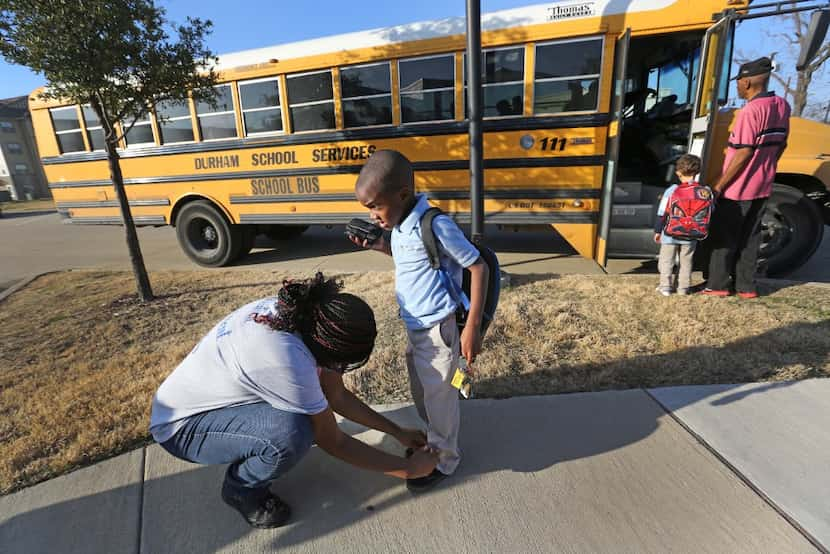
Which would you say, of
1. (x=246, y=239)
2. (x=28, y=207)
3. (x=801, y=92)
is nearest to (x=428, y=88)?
(x=246, y=239)

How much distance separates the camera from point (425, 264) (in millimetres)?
1586

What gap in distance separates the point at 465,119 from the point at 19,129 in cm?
4640

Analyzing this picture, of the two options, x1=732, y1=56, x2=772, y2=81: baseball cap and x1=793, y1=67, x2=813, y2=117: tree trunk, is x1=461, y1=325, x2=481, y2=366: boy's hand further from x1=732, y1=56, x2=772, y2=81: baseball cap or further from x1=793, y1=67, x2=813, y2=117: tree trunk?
x1=793, y1=67, x2=813, y2=117: tree trunk

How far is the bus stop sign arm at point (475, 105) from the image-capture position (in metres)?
3.43

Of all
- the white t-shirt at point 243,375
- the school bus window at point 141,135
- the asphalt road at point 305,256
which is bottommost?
the asphalt road at point 305,256

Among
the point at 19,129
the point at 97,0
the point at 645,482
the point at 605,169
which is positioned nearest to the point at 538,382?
the point at 645,482

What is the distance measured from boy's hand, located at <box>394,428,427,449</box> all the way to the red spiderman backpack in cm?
288

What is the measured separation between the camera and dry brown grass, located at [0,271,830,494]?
2.28 metres

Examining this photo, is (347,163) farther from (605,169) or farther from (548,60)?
(605,169)

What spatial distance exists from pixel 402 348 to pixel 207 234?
4047mm

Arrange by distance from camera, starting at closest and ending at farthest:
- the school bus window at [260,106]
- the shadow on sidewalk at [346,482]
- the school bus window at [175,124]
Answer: the shadow on sidewalk at [346,482]
the school bus window at [260,106]
the school bus window at [175,124]

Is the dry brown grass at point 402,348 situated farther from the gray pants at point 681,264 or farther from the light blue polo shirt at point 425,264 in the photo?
the light blue polo shirt at point 425,264

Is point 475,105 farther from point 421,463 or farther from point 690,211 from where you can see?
point 421,463

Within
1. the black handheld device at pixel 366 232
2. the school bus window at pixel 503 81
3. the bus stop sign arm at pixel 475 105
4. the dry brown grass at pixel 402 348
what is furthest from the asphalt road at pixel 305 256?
the black handheld device at pixel 366 232
